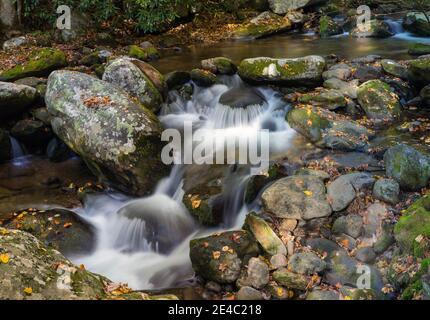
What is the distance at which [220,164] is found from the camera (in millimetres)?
7773

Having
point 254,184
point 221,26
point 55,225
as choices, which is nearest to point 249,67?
point 254,184

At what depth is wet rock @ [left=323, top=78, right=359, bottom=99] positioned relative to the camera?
31.6 ft

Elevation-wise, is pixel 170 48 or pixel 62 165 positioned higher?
pixel 170 48

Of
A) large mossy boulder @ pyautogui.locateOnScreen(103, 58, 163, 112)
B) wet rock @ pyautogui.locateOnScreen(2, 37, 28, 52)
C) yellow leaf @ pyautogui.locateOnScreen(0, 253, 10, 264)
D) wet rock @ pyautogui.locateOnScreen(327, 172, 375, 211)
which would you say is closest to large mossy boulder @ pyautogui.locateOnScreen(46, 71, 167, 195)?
large mossy boulder @ pyautogui.locateOnScreen(103, 58, 163, 112)

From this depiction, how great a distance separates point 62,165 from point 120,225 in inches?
101

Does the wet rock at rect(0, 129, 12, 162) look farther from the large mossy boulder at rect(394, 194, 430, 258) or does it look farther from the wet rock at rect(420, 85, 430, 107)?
the wet rock at rect(420, 85, 430, 107)

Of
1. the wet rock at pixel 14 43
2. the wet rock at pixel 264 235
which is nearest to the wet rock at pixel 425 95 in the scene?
the wet rock at pixel 264 235

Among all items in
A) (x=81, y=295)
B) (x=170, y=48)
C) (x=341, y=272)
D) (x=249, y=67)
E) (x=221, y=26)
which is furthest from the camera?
(x=221, y=26)

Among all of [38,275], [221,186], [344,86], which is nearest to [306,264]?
[221,186]

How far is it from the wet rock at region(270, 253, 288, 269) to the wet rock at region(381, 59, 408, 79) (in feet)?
21.8

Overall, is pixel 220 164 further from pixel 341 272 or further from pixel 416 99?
pixel 416 99

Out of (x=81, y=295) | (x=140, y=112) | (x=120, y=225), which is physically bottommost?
(x=120, y=225)

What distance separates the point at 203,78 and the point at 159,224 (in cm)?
474

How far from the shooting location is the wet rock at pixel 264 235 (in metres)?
5.77
